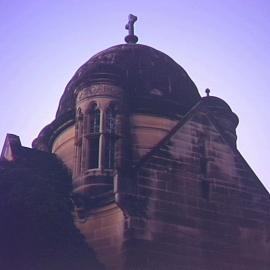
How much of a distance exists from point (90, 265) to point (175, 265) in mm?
2396

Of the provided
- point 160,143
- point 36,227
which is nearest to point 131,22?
point 160,143

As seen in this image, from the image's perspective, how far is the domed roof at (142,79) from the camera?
738 inches

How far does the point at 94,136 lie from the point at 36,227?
444 cm

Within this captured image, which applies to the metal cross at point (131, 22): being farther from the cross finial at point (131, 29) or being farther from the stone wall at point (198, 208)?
the stone wall at point (198, 208)

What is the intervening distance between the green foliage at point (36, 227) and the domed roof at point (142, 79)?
4.34 metres

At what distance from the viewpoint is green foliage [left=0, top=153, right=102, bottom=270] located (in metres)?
14.1

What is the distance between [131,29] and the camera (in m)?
25.0

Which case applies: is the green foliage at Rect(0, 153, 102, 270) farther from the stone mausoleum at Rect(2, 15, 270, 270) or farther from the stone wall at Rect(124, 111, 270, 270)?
the stone wall at Rect(124, 111, 270, 270)

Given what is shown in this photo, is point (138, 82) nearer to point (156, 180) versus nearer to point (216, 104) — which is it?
point (216, 104)

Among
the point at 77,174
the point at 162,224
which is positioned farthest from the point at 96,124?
the point at 162,224

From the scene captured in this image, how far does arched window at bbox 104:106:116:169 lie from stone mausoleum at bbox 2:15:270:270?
4 cm

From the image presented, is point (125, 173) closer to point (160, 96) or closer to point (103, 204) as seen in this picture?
point (103, 204)

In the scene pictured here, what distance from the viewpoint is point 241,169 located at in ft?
58.0

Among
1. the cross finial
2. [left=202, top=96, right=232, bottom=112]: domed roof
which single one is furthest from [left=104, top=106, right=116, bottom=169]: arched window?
the cross finial
